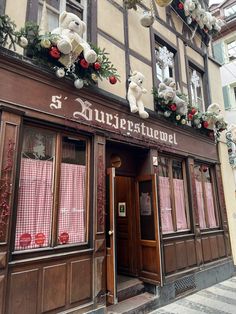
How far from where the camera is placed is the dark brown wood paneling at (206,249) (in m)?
5.96

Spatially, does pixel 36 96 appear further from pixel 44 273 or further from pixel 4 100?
pixel 44 273

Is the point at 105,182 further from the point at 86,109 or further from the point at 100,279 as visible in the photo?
the point at 100,279

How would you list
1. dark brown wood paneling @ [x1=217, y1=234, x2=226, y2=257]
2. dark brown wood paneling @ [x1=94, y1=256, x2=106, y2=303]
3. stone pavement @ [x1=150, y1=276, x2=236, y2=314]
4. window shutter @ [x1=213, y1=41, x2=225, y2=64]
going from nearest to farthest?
dark brown wood paneling @ [x1=94, y1=256, x2=106, y2=303] < stone pavement @ [x1=150, y1=276, x2=236, y2=314] < dark brown wood paneling @ [x1=217, y1=234, x2=226, y2=257] < window shutter @ [x1=213, y1=41, x2=225, y2=64]

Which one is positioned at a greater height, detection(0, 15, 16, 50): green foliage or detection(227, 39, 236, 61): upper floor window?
detection(227, 39, 236, 61): upper floor window

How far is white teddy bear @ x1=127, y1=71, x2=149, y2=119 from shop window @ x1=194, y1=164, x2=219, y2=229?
2.52 m

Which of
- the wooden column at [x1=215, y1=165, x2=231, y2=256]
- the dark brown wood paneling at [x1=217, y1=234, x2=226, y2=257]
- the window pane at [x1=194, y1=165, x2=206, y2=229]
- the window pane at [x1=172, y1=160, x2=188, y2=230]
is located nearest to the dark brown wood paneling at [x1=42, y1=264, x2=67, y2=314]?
→ the window pane at [x1=172, y1=160, x2=188, y2=230]

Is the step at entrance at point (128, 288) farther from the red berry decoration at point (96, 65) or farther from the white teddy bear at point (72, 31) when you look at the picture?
the white teddy bear at point (72, 31)

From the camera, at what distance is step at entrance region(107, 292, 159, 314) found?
3.99m

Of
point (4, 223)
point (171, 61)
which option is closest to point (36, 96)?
point (4, 223)

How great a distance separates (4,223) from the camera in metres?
2.97

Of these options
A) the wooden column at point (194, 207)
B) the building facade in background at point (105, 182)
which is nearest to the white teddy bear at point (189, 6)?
the building facade in background at point (105, 182)

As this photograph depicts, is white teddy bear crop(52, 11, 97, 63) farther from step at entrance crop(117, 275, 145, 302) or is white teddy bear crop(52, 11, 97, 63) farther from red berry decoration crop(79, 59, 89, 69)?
step at entrance crop(117, 275, 145, 302)

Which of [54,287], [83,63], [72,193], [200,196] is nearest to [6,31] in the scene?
[83,63]

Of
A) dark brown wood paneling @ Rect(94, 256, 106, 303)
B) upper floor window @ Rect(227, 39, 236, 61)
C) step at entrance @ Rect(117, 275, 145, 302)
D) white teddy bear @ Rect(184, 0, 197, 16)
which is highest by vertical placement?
upper floor window @ Rect(227, 39, 236, 61)
